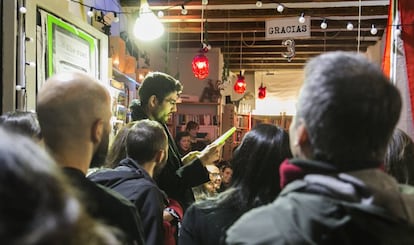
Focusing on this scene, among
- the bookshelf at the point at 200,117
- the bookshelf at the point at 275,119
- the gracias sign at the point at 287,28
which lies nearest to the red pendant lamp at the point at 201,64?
the gracias sign at the point at 287,28

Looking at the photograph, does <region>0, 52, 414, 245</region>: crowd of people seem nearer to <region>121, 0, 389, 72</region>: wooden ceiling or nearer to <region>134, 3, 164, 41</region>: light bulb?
<region>134, 3, 164, 41</region>: light bulb

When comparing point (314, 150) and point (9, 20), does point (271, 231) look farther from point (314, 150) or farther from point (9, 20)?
point (9, 20)

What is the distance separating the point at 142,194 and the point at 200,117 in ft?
22.7

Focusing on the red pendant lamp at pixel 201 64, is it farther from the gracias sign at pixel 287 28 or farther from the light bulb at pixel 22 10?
the light bulb at pixel 22 10

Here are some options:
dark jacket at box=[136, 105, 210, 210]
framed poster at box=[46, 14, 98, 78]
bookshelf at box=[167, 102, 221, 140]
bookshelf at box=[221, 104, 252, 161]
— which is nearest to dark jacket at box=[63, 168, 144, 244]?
dark jacket at box=[136, 105, 210, 210]

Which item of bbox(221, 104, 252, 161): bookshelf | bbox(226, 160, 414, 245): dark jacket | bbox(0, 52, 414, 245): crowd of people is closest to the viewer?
bbox(0, 52, 414, 245): crowd of people

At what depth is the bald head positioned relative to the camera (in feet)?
4.37

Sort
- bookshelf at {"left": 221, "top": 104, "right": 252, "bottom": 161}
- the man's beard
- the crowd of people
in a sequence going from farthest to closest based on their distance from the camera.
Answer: bookshelf at {"left": 221, "top": 104, "right": 252, "bottom": 161}, the man's beard, the crowd of people

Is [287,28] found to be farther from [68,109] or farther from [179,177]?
[68,109]

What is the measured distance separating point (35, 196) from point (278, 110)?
10962 millimetres

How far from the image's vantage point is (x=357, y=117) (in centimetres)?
90

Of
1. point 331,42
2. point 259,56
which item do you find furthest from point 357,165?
point 259,56

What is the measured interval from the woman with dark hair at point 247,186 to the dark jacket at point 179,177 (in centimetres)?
91

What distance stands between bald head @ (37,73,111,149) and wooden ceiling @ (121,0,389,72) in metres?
2.89
